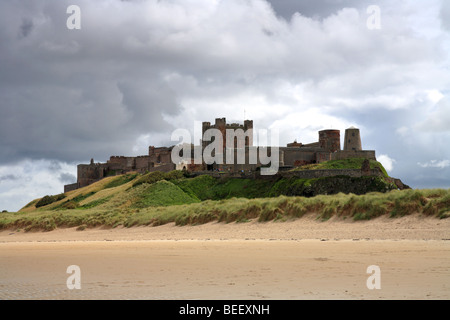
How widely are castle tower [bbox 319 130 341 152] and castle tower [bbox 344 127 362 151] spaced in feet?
8.18

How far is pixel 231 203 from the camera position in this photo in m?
31.0

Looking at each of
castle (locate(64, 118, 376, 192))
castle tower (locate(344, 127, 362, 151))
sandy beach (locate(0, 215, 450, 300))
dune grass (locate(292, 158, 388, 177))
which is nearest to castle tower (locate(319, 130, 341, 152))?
castle (locate(64, 118, 376, 192))

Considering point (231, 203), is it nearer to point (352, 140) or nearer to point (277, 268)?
point (277, 268)

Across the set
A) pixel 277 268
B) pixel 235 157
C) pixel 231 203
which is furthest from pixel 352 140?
pixel 277 268

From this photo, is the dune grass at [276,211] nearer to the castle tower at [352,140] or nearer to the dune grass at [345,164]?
the dune grass at [345,164]

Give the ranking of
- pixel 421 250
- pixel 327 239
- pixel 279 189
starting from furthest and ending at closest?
pixel 279 189 → pixel 327 239 → pixel 421 250

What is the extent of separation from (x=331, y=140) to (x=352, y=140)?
12.5 ft

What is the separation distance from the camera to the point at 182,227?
2961 centimetres

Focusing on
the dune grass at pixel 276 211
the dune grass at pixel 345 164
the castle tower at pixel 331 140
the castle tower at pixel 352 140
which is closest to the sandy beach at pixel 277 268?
the dune grass at pixel 276 211

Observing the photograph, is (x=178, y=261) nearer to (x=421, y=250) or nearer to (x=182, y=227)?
(x=421, y=250)

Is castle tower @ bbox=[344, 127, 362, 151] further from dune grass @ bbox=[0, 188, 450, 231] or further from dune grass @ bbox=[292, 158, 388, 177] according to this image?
dune grass @ bbox=[0, 188, 450, 231]

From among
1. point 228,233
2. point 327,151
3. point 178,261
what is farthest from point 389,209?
point 327,151

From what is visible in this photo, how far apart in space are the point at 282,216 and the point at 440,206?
25.7ft

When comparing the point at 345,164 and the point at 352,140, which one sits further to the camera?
the point at 352,140
